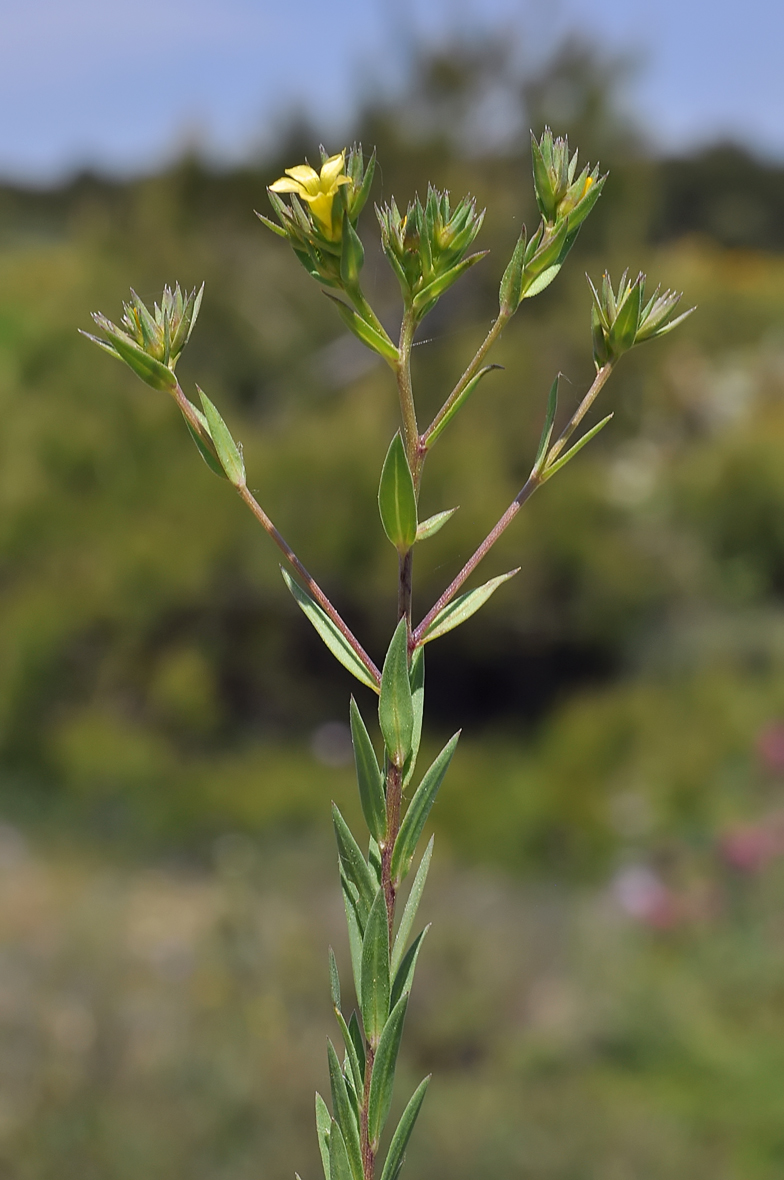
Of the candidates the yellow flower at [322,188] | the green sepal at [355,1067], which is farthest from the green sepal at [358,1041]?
the yellow flower at [322,188]

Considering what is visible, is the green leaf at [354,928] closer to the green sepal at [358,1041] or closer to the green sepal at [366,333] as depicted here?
the green sepal at [358,1041]

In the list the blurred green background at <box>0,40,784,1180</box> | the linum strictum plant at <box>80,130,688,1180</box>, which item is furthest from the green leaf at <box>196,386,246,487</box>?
the blurred green background at <box>0,40,784,1180</box>

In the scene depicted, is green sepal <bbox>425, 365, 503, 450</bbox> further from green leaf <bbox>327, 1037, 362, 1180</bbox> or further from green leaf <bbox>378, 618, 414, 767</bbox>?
green leaf <bbox>327, 1037, 362, 1180</bbox>

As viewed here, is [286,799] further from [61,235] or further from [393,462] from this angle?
[61,235]

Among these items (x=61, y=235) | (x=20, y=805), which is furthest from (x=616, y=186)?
(x=61, y=235)

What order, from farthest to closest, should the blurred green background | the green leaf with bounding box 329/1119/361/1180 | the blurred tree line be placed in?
the blurred tree line < the blurred green background < the green leaf with bounding box 329/1119/361/1180
